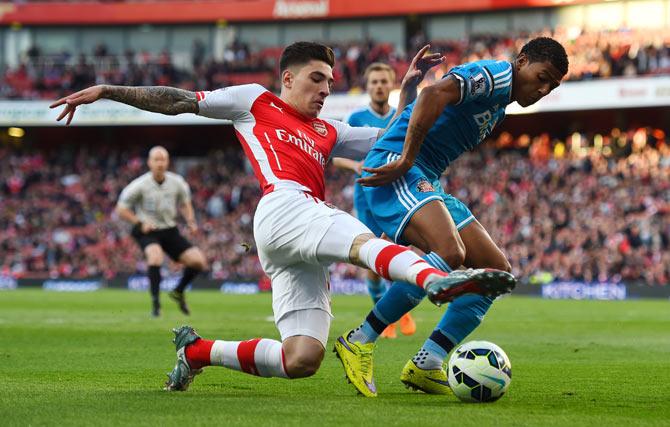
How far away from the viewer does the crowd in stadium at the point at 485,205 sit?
27844mm

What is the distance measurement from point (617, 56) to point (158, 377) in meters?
28.1

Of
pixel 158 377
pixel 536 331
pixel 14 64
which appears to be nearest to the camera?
pixel 158 377

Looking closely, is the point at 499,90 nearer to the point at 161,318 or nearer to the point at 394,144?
the point at 394,144

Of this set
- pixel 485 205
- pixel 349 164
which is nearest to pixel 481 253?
pixel 349 164

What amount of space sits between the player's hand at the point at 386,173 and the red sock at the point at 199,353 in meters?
1.42

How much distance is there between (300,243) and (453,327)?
5.07ft

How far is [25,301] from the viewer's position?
2202 cm

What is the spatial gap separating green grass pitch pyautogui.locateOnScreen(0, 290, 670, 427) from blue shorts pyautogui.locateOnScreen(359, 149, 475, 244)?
1.12 meters

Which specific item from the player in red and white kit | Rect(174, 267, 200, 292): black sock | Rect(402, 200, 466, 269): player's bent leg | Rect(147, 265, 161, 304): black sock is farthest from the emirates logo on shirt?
Rect(147, 265, 161, 304): black sock

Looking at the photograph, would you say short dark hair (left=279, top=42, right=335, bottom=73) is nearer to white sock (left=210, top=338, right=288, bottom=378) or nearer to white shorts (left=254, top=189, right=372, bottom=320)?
white shorts (left=254, top=189, right=372, bottom=320)

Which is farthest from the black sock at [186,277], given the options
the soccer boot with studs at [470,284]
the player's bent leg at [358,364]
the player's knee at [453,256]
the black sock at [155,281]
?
the soccer boot with studs at [470,284]

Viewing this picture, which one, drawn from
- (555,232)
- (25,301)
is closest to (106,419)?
(25,301)

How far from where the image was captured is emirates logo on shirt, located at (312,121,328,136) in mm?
6715

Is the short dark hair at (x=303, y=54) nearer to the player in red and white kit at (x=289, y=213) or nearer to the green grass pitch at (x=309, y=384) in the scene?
the player in red and white kit at (x=289, y=213)
